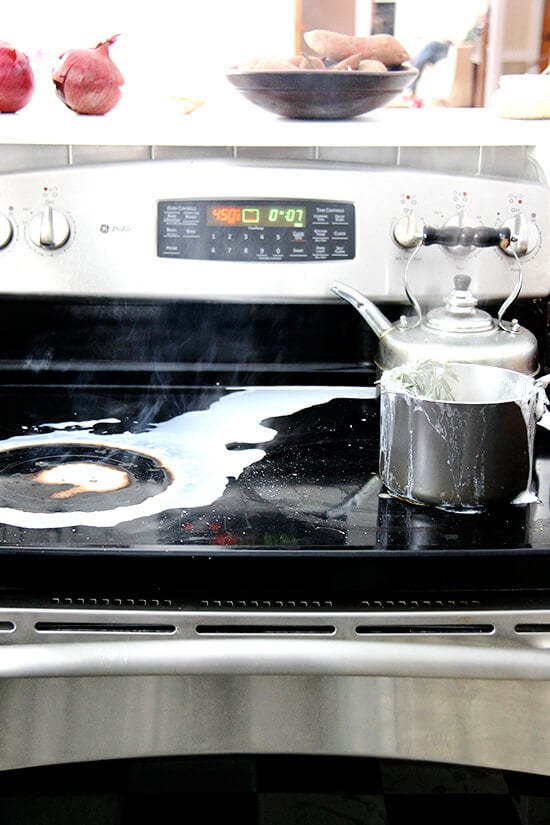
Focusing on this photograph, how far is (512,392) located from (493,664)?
32 centimetres

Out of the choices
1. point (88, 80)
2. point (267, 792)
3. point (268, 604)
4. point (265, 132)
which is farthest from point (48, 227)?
point (267, 792)

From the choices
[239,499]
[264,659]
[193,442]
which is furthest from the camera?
[193,442]

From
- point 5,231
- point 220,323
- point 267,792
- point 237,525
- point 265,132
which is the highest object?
point 265,132

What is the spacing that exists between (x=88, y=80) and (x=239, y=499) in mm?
663

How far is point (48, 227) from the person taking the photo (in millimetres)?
1343

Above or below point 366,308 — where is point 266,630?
below

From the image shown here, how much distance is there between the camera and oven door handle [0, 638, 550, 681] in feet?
3.12

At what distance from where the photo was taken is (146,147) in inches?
54.3

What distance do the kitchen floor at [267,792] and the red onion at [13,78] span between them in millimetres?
878

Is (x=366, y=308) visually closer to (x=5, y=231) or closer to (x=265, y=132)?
(x=265, y=132)

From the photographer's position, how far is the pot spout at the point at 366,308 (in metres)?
1.30

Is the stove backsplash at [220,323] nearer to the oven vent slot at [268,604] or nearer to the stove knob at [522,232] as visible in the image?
the stove knob at [522,232]

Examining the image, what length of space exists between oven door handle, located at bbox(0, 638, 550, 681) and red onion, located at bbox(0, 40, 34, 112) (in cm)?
78

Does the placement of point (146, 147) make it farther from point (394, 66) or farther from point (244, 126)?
point (394, 66)
